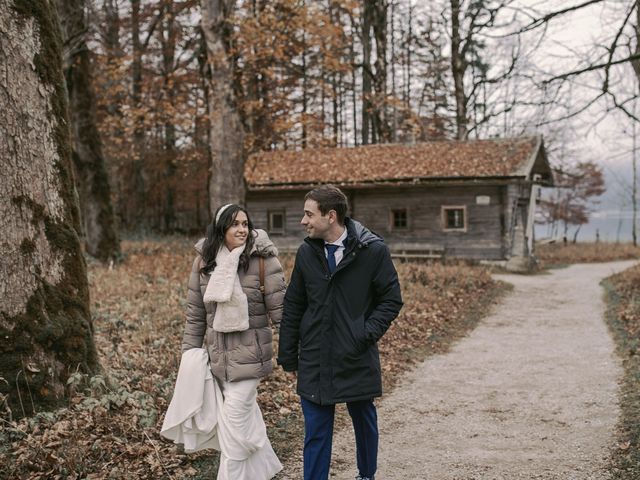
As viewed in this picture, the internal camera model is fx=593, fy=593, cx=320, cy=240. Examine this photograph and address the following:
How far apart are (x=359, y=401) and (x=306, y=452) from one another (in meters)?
0.48

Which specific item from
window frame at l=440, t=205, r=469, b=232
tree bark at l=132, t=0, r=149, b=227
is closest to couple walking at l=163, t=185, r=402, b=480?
window frame at l=440, t=205, r=469, b=232

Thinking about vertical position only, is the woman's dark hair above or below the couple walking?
above

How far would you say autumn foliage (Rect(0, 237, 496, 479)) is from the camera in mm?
4395

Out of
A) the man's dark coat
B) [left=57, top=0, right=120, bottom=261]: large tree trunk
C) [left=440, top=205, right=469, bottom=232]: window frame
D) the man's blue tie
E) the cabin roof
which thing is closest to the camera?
the man's dark coat

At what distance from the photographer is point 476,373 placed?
8.28m

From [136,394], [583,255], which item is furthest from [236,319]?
[583,255]

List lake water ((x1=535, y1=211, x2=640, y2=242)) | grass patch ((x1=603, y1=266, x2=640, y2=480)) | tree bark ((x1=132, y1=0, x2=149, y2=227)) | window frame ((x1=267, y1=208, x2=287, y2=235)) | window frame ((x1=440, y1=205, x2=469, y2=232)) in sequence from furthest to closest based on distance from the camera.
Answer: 1. lake water ((x1=535, y1=211, x2=640, y2=242))
2. tree bark ((x1=132, y1=0, x2=149, y2=227))
3. window frame ((x1=267, y1=208, x2=287, y2=235))
4. window frame ((x1=440, y1=205, x2=469, y2=232))
5. grass patch ((x1=603, y1=266, x2=640, y2=480))

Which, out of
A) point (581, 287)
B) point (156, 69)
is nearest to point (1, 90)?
point (581, 287)

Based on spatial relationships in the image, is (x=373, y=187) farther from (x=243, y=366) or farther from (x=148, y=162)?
(x=243, y=366)

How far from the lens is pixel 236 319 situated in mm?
4020

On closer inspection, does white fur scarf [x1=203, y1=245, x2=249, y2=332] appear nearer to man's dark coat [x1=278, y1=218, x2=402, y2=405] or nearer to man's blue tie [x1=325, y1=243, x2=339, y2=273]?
man's dark coat [x1=278, y1=218, x2=402, y2=405]

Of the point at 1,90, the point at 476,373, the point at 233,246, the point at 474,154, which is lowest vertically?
the point at 476,373

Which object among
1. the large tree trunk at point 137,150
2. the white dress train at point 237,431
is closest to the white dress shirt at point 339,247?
the white dress train at point 237,431

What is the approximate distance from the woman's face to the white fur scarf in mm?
113
